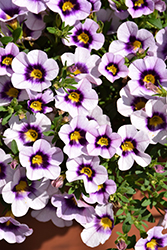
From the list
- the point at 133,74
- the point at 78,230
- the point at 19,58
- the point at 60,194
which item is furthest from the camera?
the point at 78,230

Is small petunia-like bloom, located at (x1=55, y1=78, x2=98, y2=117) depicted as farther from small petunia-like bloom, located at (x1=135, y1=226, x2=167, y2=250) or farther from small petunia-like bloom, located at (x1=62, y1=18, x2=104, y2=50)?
small petunia-like bloom, located at (x1=135, y1=226, x2=167, y2=250)

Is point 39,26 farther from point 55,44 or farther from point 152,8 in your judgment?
point 152,8

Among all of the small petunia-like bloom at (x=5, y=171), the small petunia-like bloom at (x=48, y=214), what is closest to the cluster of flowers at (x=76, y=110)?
the small petunia-like bloom at (x=5, y=171)

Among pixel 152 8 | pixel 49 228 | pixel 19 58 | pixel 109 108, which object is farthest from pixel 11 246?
pixel 152 8

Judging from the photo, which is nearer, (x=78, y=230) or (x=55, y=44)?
(x=55, y=44)

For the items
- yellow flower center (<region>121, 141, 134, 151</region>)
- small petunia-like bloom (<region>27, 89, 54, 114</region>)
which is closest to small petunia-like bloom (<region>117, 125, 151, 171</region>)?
yellow flower center (<region>121, 141, 134, 151</region>)

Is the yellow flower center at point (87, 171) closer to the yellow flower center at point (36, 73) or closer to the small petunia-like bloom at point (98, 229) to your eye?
the small petunia-like bloom at point (98, 229)

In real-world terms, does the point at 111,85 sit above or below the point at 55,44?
below
